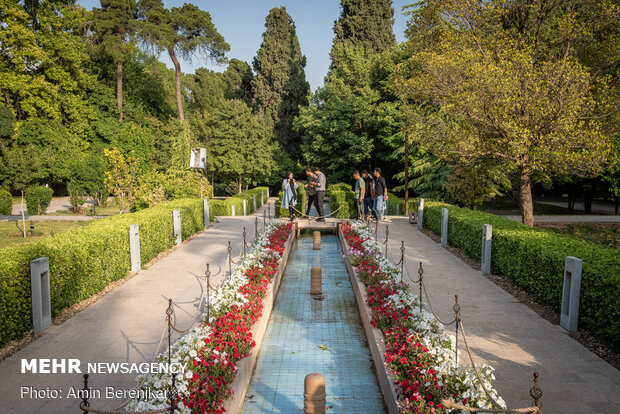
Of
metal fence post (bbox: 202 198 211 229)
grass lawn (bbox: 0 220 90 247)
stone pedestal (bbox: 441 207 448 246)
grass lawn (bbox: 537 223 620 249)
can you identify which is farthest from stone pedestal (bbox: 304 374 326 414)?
grass lawn (bbox: 537 223 620 249)

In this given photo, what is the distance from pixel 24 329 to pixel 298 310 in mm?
4439

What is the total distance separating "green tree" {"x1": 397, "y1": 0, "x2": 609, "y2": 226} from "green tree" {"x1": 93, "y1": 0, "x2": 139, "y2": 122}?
2882 cm

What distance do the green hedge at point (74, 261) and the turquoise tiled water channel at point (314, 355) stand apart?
3391 millimetres

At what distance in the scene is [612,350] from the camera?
5.57 m

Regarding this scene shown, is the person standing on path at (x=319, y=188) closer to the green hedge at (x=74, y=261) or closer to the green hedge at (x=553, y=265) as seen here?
the green hedge at (x=553, y=265)

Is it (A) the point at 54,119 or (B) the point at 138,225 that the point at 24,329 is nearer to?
(B) the point at 138,225

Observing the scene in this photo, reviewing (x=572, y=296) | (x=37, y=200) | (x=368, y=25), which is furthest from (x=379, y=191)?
(x=368, y=25)

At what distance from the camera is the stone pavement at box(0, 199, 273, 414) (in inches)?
177

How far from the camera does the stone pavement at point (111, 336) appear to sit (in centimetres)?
451

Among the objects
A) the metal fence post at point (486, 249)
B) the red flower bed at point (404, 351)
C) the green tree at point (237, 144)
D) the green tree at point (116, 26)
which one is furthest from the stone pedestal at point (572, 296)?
the green tree at point (116, 26)

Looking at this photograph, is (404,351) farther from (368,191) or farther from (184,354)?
(368,191)

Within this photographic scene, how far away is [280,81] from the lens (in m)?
44.4

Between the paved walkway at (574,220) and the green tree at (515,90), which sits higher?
the green tree at (515,90)

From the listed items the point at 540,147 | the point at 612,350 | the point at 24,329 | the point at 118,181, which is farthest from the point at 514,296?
the point at 118,181
